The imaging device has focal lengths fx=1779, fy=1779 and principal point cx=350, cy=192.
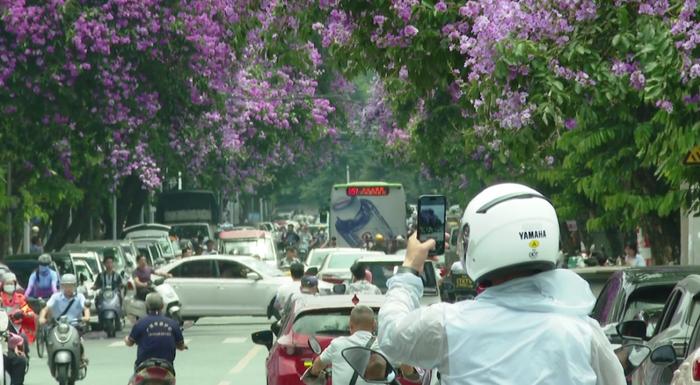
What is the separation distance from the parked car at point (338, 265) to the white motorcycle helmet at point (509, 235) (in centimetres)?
2732

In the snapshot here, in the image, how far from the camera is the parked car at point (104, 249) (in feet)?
131

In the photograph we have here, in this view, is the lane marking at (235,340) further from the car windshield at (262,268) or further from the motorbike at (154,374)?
the motorbike at (154,374)

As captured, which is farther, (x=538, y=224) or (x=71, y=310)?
(x=71, y=310)

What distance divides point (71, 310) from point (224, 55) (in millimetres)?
10201

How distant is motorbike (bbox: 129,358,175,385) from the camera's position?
1317 centimetres

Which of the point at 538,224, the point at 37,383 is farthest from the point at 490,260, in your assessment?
the point at 37,383

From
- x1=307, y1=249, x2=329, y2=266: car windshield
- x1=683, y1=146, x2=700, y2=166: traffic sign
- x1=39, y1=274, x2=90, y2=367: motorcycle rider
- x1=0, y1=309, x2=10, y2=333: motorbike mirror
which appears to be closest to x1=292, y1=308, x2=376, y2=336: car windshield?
x1=683, y1=146, x2=700, y2=166: traffic sign

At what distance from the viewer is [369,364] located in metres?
5.95

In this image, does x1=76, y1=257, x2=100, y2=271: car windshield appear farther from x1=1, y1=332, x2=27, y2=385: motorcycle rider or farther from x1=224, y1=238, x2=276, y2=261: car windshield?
x1=1, y1=332, x2=27, y2=385: motorcycle rider

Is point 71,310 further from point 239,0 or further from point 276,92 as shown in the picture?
point 276,92

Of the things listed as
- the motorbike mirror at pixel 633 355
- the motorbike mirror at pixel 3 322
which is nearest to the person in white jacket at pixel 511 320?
the motorbike mirror at pixel 633 355

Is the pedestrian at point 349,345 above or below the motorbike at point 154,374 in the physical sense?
above

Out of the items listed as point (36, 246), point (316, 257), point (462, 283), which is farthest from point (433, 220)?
point (36, 246)

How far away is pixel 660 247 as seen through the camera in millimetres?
27234
